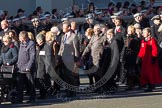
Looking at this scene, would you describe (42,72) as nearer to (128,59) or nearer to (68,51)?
(68,51)

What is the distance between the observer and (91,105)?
12953 mm

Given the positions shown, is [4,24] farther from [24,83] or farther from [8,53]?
[24,83]

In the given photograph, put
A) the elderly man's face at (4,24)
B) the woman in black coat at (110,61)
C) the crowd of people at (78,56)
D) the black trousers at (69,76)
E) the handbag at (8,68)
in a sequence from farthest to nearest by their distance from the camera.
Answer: the elderly man's face at (4,24), the woman in black coat at (110,61), the black trousers at (69,76), the crowd of people at (78,56), the handbag at (8,68)

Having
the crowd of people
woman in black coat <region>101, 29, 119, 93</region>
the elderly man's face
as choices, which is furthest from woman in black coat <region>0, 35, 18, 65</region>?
woman in black coat <region>101, 29, 119, 93</region>

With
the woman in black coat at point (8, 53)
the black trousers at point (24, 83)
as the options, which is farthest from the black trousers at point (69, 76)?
the woman in black coat at point (8, 53)

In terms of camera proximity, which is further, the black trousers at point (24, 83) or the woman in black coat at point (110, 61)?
the woman in black coat at point (110, 61)

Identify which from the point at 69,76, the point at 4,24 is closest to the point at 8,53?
the point at 69,76

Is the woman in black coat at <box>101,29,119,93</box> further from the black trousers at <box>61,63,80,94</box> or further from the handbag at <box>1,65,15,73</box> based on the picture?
the handbag at <box>1,65,15,73</box>

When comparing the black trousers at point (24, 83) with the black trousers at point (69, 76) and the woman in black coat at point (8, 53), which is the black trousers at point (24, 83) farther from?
the black trousers at point (69, 76)

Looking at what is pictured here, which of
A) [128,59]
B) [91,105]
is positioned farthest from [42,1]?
[91,105]

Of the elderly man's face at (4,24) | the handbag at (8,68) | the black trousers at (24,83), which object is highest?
the elderly man's face at (4,24)

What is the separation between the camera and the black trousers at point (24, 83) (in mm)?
13498

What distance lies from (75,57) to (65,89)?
0.86 metres

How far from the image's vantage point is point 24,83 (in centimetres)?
1370
